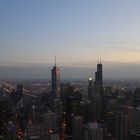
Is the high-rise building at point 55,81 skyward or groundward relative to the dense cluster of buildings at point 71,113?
skyward

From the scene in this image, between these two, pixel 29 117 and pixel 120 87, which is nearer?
pixel 29 117

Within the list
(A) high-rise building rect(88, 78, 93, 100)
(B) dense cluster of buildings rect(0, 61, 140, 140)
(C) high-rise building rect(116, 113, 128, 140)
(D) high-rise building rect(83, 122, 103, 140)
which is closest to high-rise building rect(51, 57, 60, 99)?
(B) dense cluster of buildings rect(0, 61, 140, 140)

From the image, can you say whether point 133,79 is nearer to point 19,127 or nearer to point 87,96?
point 87,96

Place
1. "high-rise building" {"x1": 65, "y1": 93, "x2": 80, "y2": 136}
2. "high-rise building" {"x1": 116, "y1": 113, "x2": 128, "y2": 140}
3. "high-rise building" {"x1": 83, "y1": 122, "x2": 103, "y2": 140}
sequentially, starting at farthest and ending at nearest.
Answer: "high-rise building" {"x1": 65, "y1": 93, "x2": 80, "y2": 136} → "high-rise building" {"x1": 116, "y1": 113, "x2": 128, "y2": 140} → "high-rise building" {"x1": 83, "y1": 122, "x2": 103, "y2": 140}

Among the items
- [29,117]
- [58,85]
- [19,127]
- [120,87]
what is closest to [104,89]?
[120,87]

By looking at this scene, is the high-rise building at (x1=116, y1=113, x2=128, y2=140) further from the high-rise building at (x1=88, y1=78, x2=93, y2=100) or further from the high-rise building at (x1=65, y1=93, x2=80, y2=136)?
the high-rise building at (x1=88, y1=78, x2=93, y2=100)

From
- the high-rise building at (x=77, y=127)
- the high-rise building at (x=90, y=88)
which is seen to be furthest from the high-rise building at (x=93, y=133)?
the high-rise building at (x=90, y=88)

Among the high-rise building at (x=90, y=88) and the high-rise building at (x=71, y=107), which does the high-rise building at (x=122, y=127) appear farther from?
the high-rise building at (x=90, y=88)
